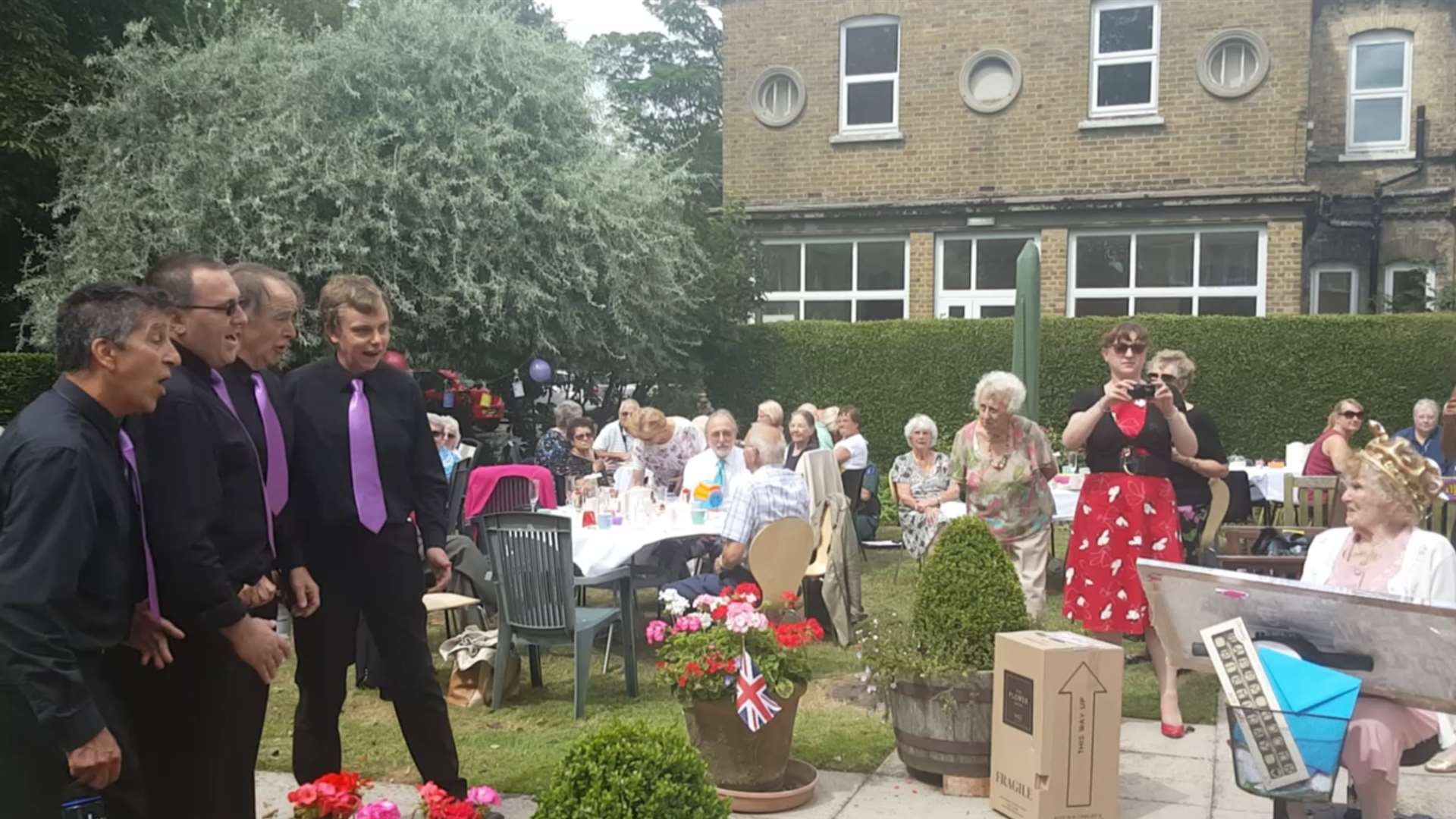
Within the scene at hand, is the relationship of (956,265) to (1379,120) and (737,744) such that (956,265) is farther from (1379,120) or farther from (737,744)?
(737,744)

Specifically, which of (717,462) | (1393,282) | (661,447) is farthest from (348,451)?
(1393,282)

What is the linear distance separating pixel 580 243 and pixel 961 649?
31.6 ft

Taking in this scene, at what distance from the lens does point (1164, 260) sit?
17297mm

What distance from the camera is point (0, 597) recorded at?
2.38m

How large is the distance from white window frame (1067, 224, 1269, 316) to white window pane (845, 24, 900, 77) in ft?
13.0

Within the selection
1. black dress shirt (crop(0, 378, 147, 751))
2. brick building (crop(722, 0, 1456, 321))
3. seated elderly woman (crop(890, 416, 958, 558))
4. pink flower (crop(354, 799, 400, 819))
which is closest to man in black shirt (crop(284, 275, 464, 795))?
black dress shirt (crop(0, 378, 147, 751))

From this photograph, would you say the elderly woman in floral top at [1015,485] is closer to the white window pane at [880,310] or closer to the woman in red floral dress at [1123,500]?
the woman in red floral dress at [1123,500]

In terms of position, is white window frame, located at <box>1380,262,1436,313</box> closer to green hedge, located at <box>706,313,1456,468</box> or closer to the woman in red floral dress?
green hedge, located at <box>706,313,1456,468</box>

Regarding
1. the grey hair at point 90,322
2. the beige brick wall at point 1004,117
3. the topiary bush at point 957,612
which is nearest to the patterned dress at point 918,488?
the topiary bush at point 957,612

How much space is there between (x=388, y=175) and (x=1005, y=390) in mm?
8081

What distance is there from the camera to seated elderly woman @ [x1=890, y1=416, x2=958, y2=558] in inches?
347

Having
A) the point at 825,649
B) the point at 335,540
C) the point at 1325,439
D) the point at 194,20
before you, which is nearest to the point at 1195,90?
the point at 1325,439

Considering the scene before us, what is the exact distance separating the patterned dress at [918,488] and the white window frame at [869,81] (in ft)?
32.2

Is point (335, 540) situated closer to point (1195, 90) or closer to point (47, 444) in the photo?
point (47, 444)
